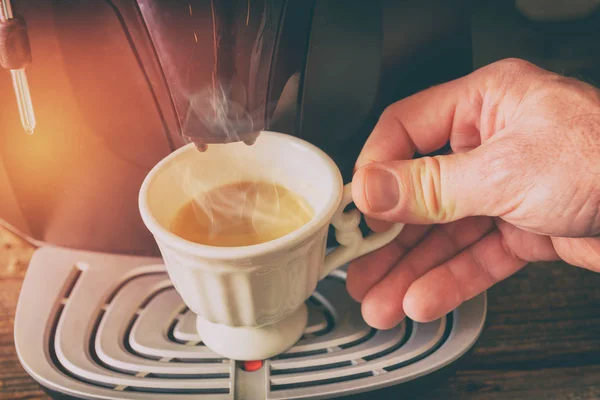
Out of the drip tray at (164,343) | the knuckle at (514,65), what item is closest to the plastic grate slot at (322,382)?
the drip tray at (164,343)

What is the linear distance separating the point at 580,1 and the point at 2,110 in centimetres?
38

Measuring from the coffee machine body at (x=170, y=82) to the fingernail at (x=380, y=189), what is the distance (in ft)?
0.19

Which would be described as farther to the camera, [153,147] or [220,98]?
[153,147]

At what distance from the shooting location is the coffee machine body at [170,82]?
28 centimetres

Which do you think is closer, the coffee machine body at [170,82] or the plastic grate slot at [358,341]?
the coffee machine body at [170,82]

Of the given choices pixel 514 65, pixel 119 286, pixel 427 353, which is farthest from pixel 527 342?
pixel 119 286

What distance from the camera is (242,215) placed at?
39 cm

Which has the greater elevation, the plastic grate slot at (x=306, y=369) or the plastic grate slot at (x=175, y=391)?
the plastic grate slot at (x=175, y=391)

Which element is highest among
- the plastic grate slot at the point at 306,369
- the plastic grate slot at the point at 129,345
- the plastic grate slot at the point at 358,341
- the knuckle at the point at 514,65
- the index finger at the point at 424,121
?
the knuckle at the point at 514,65

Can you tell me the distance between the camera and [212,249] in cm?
30

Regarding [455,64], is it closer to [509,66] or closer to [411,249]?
[509,66]

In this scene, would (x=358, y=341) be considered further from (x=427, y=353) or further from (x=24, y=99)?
(x=24, y=99)

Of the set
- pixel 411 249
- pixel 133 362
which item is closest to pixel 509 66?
pixel 411 249

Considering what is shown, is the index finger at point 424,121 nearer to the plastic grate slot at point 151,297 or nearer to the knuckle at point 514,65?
the knuckle at point 514,65
